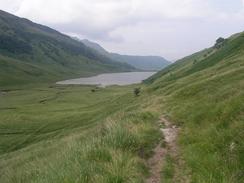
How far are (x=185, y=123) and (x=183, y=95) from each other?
42.3 ft

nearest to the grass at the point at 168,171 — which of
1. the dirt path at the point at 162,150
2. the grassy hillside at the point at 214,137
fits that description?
the dirt path at the point at 162,150

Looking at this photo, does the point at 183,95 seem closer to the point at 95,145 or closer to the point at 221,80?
the point at 221,80

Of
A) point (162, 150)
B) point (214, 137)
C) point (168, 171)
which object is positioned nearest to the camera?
point (168, 171)

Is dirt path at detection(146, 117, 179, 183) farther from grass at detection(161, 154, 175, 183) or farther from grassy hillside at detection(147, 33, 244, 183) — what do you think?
grassy hillside at detection(147, 33, 244, 183)

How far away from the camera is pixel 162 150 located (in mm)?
16547

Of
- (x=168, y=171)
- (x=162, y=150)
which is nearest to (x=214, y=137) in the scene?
(x=162, y=150)

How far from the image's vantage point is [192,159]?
1404cm

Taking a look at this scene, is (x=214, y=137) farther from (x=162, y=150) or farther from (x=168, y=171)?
(x=168, y=171)

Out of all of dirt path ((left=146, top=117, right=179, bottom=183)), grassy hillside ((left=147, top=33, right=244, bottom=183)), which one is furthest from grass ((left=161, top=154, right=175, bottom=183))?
grassy hillside ((left=147, top=33, right=244, bottom=183))

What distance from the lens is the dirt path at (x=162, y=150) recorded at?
531 inches

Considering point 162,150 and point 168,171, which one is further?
point 162,150

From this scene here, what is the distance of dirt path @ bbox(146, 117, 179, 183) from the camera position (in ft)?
44.3

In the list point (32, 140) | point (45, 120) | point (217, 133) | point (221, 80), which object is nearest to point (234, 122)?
point (217, 133)

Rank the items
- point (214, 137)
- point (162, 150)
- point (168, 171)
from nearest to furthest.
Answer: point (168, 171) < point (214, 137) < point (162, 150)
